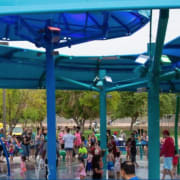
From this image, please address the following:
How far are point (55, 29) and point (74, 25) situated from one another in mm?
1597

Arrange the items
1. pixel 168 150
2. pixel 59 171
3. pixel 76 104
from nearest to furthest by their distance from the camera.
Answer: pixel 168 150 < pixel 59 171 < pixel 76 104

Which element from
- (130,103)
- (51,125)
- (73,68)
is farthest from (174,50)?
(130,103)

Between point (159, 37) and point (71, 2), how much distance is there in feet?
8.51

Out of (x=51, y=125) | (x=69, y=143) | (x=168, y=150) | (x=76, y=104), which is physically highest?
(x=76, y=104)

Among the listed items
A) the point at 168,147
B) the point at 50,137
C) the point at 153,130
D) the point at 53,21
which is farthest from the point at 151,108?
the point at 53,21

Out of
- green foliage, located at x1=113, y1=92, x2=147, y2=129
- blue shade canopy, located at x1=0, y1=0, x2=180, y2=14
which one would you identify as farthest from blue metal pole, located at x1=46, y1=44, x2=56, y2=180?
green foliage, located at x1=113, y1=92, x2=147, y2=129

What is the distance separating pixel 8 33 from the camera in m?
14.1

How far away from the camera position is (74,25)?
46.0ft

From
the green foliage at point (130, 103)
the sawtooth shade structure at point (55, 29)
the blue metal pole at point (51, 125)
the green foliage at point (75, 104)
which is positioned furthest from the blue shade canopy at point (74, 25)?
the green foliage at point (130, 103)

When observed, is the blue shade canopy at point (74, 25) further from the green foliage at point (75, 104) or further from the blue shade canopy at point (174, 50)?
the green foliage at point (75, 104)

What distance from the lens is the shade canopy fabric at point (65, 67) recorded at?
627 inches

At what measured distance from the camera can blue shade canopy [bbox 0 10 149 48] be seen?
42.8ft

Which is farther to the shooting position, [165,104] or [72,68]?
[165,104]

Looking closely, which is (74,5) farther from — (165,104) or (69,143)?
(165,104)
